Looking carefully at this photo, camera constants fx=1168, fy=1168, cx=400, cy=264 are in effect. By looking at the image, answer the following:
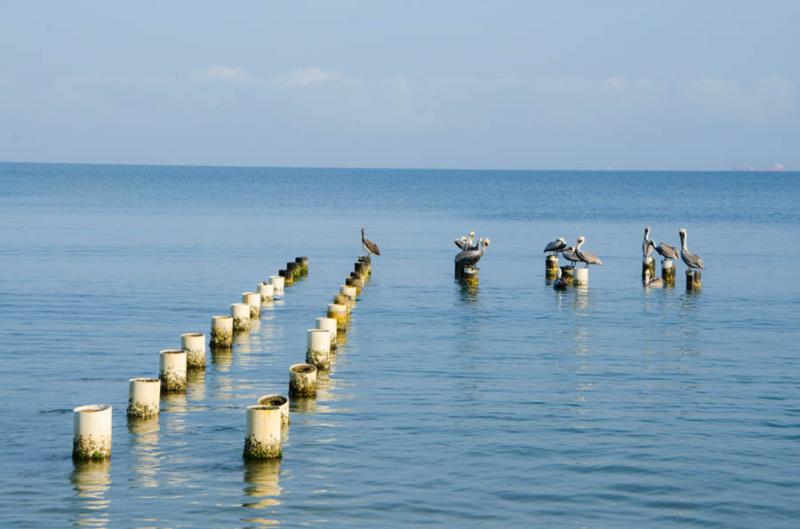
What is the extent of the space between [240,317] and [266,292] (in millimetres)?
5848

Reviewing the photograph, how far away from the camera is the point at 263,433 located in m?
16.6

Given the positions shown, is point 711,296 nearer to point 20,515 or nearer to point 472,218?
point 20,515

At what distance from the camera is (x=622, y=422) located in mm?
20219

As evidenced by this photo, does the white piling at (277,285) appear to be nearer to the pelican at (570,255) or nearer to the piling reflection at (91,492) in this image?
the pelican at (570,255)

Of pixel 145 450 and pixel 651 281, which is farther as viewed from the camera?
pixel 651 281

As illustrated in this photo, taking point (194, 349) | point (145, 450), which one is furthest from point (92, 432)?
point (194, 349)

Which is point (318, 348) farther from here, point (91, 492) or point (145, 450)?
point (91, 492)

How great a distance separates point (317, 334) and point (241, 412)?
10.4 feet

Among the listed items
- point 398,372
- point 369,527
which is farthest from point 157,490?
point 398,372

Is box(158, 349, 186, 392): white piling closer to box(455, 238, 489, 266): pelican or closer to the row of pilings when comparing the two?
the row of pilings

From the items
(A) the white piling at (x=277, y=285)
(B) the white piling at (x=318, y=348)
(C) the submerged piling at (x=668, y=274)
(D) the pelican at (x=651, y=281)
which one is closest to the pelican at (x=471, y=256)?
(D) the pelican at (x=651, y=281)

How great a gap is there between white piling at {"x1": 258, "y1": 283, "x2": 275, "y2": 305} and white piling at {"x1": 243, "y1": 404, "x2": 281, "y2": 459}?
18.1 meters

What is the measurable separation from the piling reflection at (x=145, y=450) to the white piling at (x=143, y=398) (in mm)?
121

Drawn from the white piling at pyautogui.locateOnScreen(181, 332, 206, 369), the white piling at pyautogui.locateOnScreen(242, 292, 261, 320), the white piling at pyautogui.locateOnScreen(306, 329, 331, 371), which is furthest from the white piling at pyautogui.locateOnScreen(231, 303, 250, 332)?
the white piling at pyautogui.locateOnScreen(306, 329, 331, 371)
